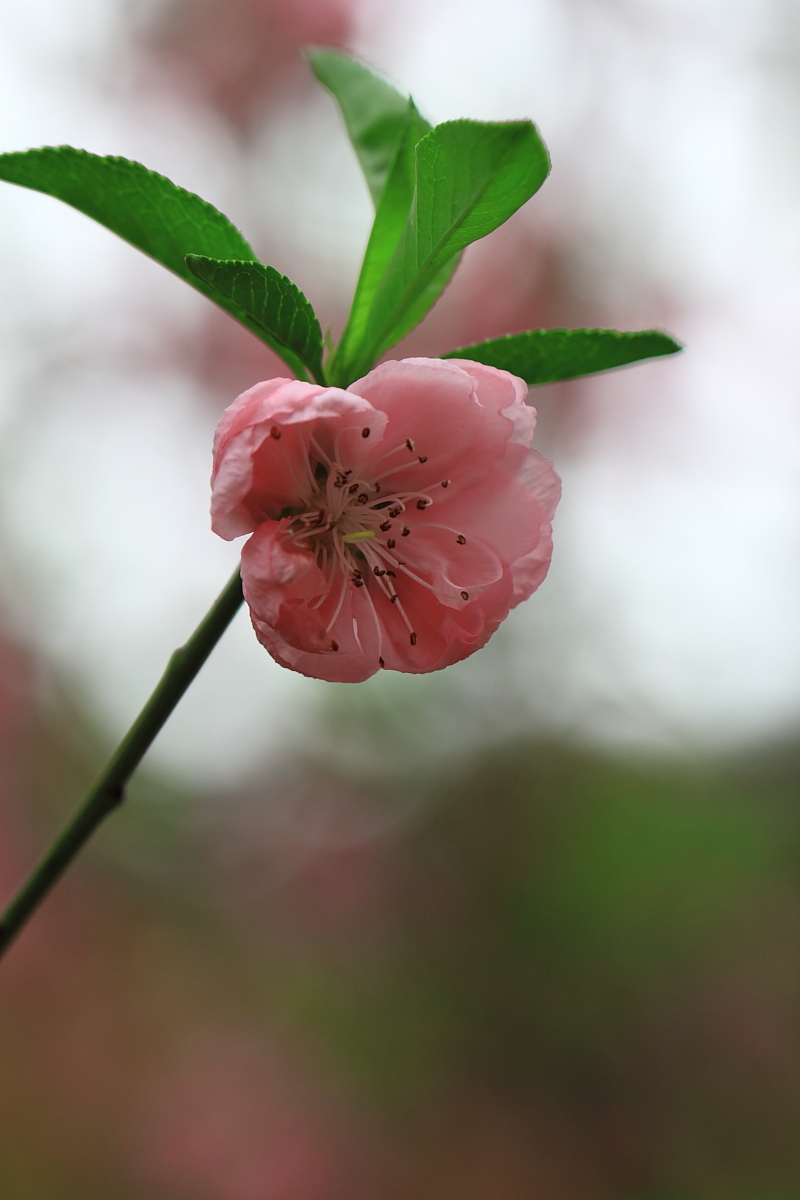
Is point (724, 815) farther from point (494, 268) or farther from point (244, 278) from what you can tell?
point (244, 278)

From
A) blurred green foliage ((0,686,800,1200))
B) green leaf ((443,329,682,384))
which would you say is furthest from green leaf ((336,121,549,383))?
blurred green foliage ((0,686,800,1200))

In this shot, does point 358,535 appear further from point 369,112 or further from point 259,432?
point 369,112

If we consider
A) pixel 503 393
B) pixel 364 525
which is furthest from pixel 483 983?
pixel 503 393

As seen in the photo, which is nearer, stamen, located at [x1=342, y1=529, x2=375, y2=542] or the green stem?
the green stem

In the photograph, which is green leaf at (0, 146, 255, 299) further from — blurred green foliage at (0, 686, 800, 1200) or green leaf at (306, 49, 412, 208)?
blurred green foliage at (0, 686, 800, 1200)

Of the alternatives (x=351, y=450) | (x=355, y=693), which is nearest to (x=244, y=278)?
(x=351, y=450)

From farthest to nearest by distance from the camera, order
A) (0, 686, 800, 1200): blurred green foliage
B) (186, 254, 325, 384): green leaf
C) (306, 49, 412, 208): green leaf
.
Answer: (0, 686, 800, 1200): blurred green foliage
(306, 49, 412, 208): green leaf
(186, 254, 325, 384): green leaf
